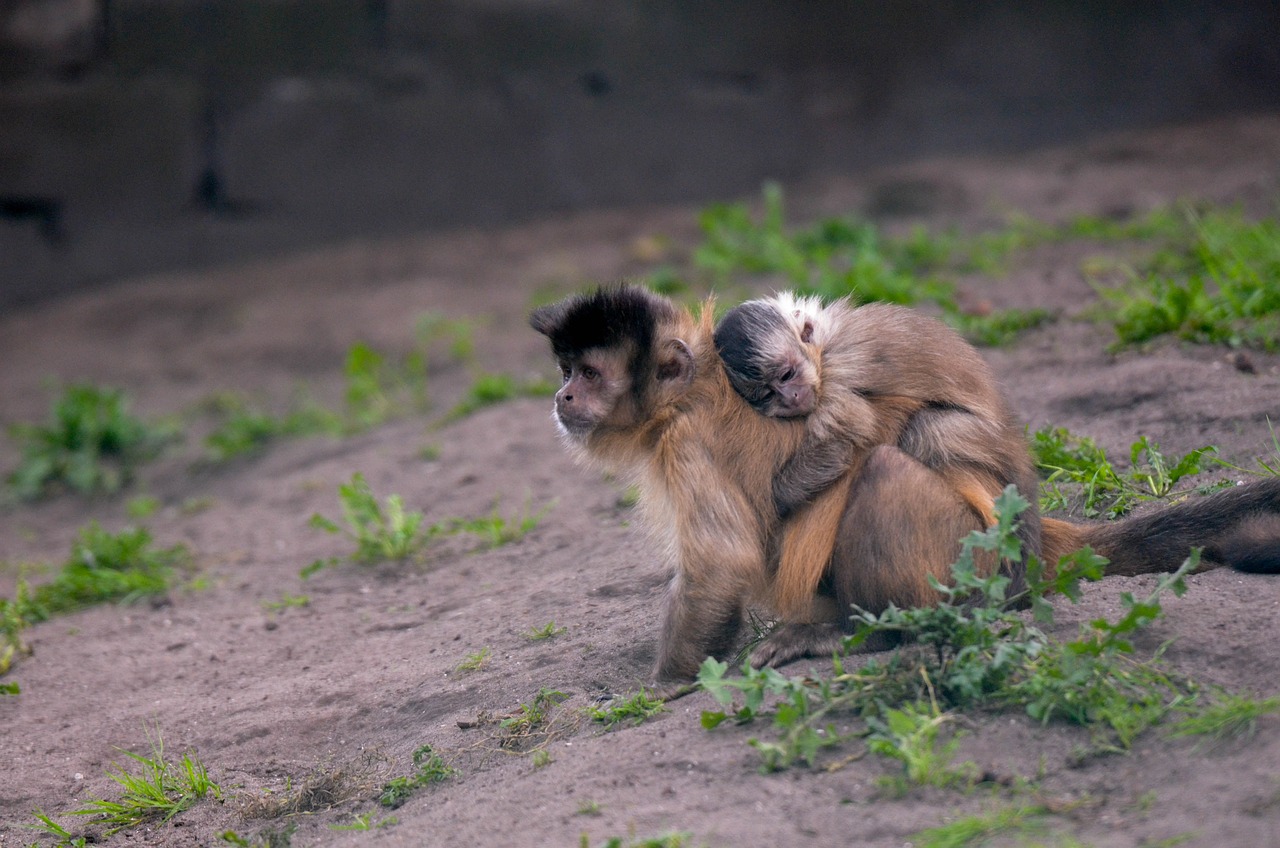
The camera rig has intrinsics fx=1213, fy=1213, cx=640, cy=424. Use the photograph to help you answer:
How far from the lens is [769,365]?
449 cm

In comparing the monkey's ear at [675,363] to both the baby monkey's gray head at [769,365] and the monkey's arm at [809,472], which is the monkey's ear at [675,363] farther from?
the monkey's arm at [809,472]

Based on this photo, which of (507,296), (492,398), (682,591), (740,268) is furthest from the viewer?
(507,296)

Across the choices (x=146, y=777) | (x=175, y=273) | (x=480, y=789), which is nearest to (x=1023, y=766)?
(x=480, y=789)

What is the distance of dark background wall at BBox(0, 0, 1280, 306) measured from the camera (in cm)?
1110

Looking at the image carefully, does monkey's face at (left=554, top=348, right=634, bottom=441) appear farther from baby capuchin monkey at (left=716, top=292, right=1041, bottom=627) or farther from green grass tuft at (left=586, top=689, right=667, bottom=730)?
green grass tuft at (left=586, top=689, right=667, bottom=730)

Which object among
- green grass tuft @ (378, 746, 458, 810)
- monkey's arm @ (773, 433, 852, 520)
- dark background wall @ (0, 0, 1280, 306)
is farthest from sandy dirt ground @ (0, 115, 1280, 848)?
monkey's arm @ (773, 433, 852, 520)

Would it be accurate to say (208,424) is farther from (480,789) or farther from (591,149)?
(480,789)

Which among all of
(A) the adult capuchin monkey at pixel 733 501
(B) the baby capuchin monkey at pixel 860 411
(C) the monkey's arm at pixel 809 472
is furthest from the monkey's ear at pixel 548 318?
(C) the monkey's arm at pixel 809 472

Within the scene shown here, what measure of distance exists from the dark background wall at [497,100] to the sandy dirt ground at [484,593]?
0.46m

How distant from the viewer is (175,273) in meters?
11.7

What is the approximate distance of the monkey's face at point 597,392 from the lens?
4.70 metres

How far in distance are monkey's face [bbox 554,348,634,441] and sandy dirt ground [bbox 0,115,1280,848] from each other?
87 centimetres

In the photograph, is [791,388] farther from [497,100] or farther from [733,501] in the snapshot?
[497,100]

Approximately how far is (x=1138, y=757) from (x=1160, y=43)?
9.63m
